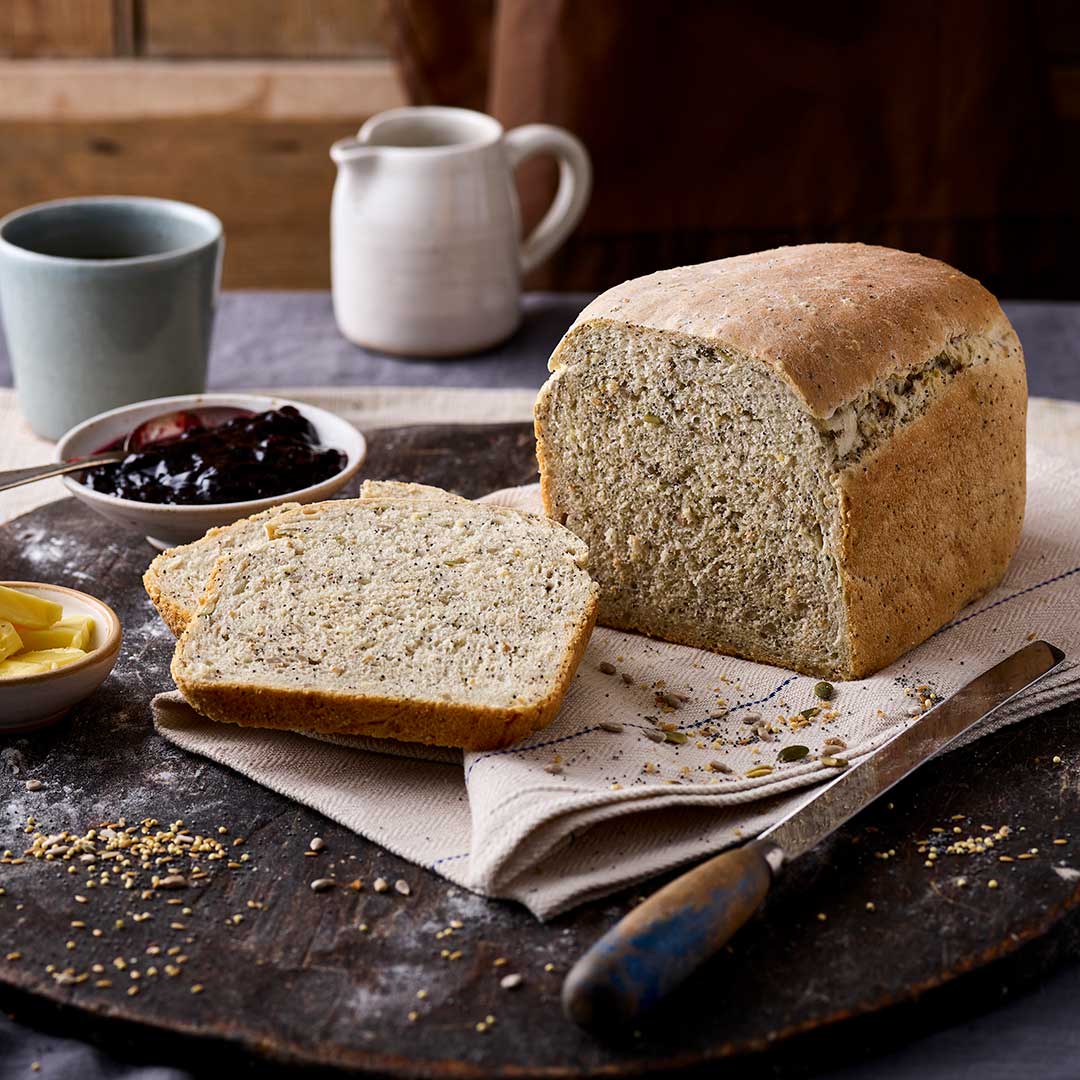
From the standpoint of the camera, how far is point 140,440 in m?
3.35

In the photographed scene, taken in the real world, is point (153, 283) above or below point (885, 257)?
below

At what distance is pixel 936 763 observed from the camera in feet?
7.91

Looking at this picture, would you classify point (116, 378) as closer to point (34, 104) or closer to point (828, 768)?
point (828, 768)

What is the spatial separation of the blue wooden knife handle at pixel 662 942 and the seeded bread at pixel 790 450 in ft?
2.61

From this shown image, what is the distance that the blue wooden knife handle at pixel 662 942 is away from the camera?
178 centimetres

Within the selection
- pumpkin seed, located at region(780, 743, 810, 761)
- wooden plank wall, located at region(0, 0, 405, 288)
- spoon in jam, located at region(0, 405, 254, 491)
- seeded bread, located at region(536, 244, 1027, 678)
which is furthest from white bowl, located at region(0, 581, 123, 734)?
wooden plank wall, located at region(0, 0, 405, 288)

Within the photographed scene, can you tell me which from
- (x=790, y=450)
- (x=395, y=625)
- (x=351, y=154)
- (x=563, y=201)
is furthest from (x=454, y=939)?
(x=563, y=201)

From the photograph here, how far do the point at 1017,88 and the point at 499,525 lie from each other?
3.62 m

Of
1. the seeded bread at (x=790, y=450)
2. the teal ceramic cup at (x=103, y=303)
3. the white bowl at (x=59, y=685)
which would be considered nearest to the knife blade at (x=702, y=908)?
the seeded bread at (x=790, y=450)

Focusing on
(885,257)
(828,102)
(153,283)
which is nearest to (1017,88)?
(828,102)

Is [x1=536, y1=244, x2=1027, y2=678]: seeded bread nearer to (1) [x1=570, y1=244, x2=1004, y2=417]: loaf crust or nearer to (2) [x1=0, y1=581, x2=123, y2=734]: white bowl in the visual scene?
(1) [x1=570, y1=244, x2=1004, y2=417]: loaf crust

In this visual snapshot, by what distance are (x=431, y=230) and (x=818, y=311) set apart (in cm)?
192

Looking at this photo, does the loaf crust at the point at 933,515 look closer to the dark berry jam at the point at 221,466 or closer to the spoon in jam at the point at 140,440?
the dark berry jam at the point at 221,466

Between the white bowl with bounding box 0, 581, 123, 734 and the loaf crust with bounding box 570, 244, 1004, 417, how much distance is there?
955 mm
